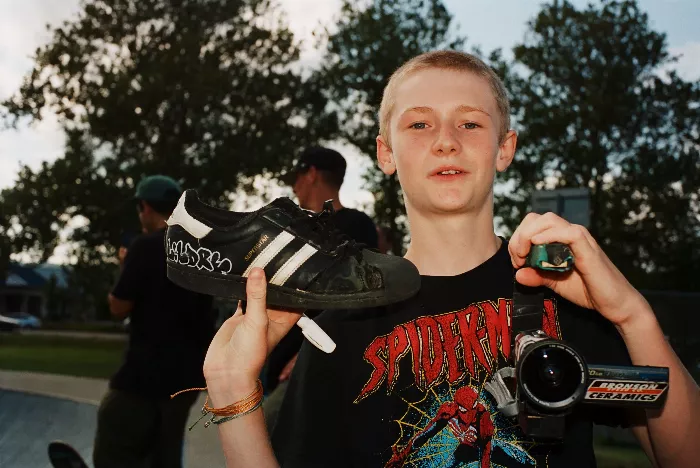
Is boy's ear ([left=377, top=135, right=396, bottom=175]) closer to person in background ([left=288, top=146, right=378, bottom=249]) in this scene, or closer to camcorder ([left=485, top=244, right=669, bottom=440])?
camcorder ([left=485, top=244, right=669, bottom=440])

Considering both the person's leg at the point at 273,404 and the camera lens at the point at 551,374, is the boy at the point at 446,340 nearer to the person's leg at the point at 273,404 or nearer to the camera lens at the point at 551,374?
the camera lens at the point at 551,374

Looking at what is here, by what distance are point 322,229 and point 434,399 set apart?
0.52 metres

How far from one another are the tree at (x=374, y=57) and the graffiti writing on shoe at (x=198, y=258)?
103ft

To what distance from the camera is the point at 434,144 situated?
2076 mm

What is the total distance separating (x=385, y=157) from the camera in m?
2.41

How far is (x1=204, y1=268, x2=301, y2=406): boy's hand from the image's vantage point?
1.81 meters

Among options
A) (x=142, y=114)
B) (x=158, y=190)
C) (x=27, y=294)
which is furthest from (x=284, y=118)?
(x=27, y=294)

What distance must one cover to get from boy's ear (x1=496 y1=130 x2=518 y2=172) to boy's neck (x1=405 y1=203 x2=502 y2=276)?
0.62ft

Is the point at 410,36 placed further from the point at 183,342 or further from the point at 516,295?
the point at 516,295

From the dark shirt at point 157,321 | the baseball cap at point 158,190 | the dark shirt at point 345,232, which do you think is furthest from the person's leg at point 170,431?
the baseball cap at point 158,190

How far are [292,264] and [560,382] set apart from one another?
27.2 inches

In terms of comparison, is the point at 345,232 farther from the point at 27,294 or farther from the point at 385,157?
the point at 27,294

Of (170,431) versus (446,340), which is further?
(170,431)

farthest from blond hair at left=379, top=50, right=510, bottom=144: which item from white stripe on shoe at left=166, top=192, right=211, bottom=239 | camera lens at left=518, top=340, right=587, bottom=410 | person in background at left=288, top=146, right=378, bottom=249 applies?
person in background at left=288, top=146, right=378, bottom=249
